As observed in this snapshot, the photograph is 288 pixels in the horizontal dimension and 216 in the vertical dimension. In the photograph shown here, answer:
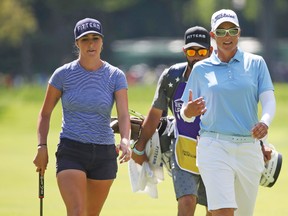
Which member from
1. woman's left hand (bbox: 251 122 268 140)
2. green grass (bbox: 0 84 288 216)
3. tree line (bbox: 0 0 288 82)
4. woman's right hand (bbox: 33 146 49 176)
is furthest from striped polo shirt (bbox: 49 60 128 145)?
tree line (bbox: 0 0 288 82)

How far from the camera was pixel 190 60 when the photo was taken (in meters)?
10.9

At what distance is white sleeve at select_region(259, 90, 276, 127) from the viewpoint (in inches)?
354

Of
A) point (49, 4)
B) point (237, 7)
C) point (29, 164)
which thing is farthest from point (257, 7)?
point (29, 164)

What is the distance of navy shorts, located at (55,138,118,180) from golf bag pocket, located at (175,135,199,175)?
1234 mm

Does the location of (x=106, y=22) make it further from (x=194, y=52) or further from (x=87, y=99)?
(x=87, y=99)

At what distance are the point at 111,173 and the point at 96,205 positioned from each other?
29 centimetres

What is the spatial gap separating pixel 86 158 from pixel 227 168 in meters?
1.22

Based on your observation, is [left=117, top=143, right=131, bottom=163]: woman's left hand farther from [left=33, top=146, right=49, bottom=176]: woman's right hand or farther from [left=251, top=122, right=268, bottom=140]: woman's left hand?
[left=251, top=122, right=268, bottom=140]: woman's left hand

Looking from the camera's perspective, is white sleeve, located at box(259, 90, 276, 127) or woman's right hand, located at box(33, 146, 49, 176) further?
woman's right hand, located at box(33, 146, 49, 176)

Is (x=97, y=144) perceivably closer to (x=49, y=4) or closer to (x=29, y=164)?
(x=29, y=164)

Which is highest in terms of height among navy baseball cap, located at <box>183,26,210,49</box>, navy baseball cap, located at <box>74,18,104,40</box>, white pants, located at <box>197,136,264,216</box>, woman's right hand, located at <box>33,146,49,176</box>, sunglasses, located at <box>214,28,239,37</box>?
navy baseball cap, located at <box>183,26,210,49</box>

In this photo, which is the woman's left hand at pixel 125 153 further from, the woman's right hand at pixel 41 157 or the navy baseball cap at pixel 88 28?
Answer: the navy baseball cap at pixel 88 28

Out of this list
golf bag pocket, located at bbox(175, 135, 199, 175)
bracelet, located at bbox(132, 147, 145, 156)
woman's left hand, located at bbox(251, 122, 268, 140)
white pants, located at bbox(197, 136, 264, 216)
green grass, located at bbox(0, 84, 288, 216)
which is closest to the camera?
woman's left hand, located at bbox(251, 122, 268, 140)

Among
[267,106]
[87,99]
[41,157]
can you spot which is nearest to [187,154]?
[87,99]
